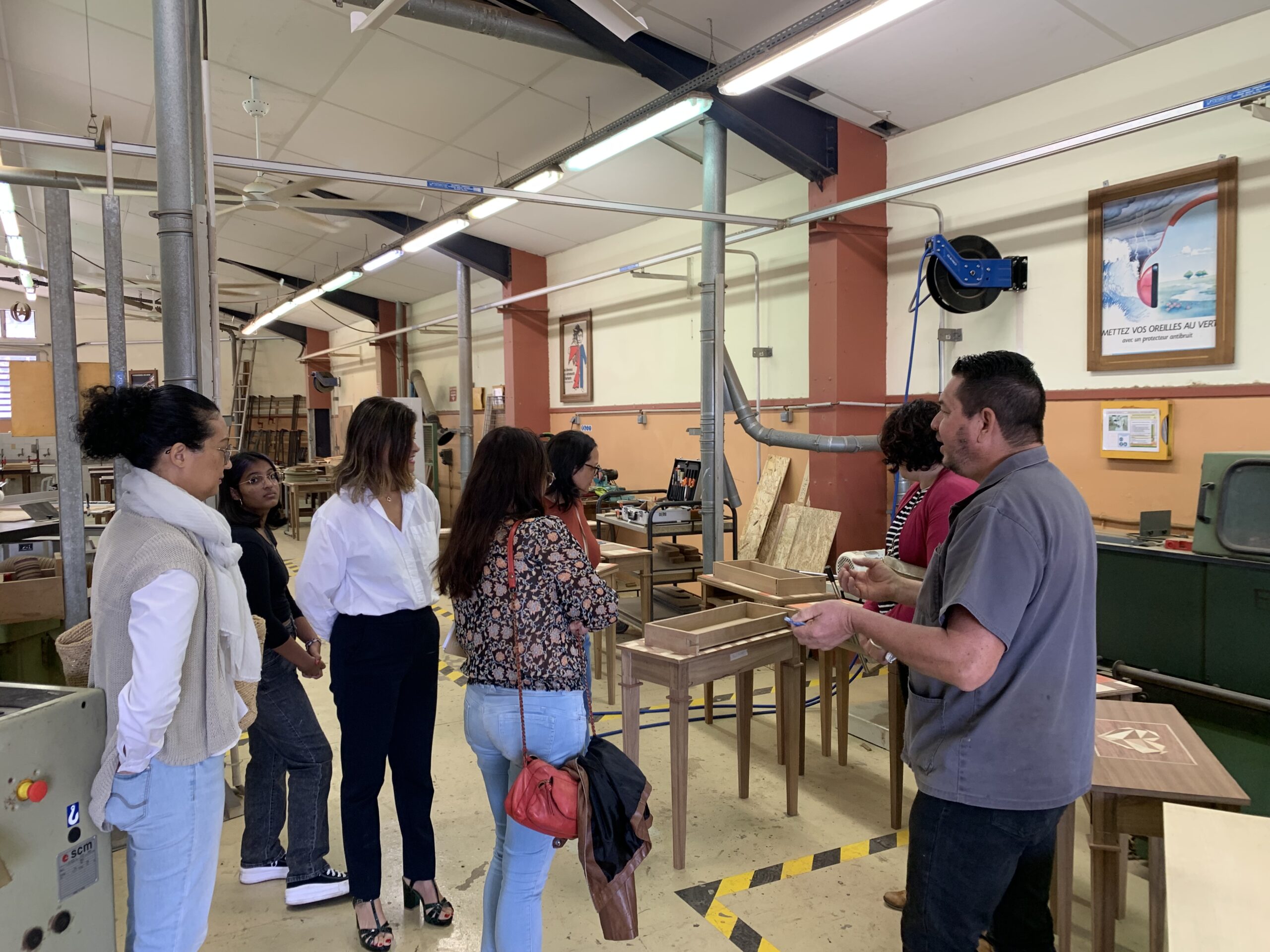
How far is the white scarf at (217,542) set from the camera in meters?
1.66

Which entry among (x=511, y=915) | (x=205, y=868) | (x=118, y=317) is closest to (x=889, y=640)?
(x=511, y=915)

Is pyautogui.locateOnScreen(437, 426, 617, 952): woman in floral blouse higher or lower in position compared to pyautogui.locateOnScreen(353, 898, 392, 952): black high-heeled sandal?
higher

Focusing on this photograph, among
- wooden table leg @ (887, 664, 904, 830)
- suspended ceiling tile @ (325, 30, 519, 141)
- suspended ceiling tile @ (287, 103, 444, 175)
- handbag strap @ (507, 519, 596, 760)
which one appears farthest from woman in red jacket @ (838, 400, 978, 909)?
suspended ceiling tile @ (287, 103, 444, 175)

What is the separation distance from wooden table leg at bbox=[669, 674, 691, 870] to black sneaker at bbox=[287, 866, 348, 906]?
1.17 meters

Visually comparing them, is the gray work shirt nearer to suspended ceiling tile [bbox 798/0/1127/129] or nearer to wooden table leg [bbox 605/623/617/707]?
wooden table leg [bbox 605/623/617/707]

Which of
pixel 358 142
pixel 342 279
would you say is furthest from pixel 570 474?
pixel 342 279

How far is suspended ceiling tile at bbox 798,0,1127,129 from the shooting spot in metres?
3.85

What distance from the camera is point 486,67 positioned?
5191mm

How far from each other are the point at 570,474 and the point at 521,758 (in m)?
1.28

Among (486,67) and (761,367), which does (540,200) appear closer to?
(486,67)

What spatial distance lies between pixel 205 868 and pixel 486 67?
502 centimetres

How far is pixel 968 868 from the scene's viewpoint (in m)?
1.54

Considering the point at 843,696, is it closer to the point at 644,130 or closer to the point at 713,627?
the point at 713,627

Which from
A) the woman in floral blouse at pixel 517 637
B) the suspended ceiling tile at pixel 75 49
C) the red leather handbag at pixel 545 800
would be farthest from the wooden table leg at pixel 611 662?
the suspended ceiling tile at pixel 75 49
